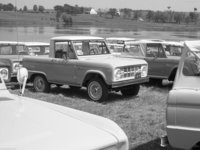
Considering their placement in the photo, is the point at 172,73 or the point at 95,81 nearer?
the point at 95,81

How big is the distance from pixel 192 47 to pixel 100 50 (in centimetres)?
548

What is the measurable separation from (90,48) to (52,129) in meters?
7.52

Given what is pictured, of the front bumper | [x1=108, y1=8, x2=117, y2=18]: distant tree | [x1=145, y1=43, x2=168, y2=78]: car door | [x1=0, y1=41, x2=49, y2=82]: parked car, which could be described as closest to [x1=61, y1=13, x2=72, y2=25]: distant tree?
[x1=108, y1=8, x2=117, y2=18]: distant tree

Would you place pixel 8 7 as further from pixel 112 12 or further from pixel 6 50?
pixel 112 12

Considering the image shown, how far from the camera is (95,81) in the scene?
8.84 metres

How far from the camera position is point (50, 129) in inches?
95.0

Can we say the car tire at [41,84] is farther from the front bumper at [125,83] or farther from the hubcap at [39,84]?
the front bumper at [125,83]

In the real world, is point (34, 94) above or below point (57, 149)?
below

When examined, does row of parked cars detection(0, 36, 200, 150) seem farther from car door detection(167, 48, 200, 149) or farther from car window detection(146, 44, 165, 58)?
car door detection(167, 48, 200, 149)

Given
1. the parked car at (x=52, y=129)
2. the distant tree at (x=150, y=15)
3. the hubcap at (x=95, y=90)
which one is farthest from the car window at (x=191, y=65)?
the distant tree at (x=150, y=15)

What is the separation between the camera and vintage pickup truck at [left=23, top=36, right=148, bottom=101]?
8.61m

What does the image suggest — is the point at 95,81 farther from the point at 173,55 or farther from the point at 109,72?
the point at 173,55

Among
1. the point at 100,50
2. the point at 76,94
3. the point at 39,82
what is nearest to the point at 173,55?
the point at 100,50

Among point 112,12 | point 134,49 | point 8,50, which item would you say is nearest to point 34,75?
point 8,50
